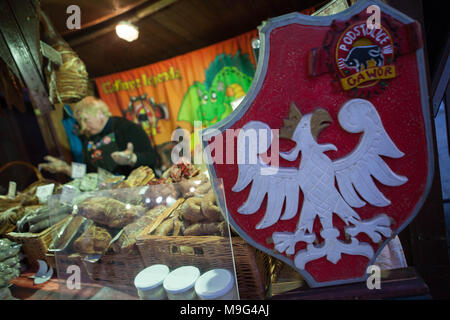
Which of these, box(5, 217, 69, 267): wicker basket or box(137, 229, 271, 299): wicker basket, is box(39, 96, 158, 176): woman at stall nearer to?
box(5, 217, 69, 267): wicker basket

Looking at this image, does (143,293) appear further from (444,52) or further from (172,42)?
(172,42)

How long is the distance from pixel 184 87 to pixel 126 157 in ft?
7.85

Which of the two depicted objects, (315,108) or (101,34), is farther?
(101,34)

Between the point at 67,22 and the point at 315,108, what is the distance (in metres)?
2.39

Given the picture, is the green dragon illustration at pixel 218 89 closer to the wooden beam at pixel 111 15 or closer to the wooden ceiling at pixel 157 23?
the wooden ceiling at pixel 157 23

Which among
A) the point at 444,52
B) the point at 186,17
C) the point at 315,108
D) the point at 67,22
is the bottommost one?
the point at 315,108

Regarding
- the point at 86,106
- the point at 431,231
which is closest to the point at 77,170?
the point at 86,106

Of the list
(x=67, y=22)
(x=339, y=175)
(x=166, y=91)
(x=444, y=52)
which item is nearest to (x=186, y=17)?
(x=67, y=22)

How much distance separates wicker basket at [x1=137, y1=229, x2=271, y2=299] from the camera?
0.90 meters

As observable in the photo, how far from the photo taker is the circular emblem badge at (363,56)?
75 cm

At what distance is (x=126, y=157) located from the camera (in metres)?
2.22

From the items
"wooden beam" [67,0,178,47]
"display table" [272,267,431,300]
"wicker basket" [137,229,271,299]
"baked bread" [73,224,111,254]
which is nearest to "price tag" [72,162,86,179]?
"baked bread" [73,224,111,254]
